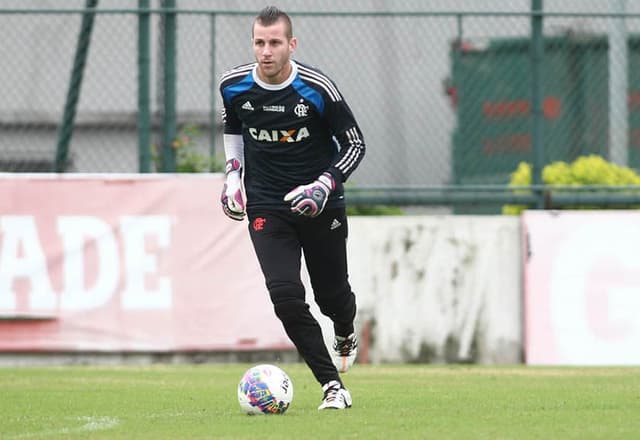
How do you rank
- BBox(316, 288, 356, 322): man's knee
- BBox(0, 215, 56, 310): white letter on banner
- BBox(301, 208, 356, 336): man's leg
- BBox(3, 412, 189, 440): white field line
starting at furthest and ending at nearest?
BBox(0, 215, 56, 310): white letter on banner → BBox(316, 288, 356, 322): man's knee → BBox(301, 208, 356, 336): man's leg → BBox(3, 412, 189, 440): white field line

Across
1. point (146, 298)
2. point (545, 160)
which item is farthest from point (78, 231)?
point (545, 160)

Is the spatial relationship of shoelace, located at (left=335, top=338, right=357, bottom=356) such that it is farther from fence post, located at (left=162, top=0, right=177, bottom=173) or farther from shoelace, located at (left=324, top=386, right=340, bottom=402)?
fence post, located at (left=162, top=0, right=177, bottom=173)

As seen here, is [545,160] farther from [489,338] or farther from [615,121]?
[489,338]

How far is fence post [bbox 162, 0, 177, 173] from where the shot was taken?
11.8 metres

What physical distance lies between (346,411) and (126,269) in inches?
181

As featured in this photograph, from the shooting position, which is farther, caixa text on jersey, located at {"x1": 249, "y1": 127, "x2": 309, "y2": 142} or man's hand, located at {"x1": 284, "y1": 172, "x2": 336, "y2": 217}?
caixa text on jersey, located at {"x1": 249, "y1": 127, "x2": 309, "y2": 142}

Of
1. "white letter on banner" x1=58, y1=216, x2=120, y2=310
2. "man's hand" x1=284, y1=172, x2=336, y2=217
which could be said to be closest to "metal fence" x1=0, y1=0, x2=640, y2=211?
"white letter on banner" x1=58, y1=216, x2=120, y2=310

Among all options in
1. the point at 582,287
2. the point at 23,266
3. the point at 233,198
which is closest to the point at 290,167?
the point at 233,198

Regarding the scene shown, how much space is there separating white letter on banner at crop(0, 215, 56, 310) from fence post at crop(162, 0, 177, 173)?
1.41 metres

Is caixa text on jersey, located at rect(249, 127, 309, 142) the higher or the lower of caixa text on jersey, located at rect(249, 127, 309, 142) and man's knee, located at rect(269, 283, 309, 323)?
the higher

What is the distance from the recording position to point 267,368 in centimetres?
684

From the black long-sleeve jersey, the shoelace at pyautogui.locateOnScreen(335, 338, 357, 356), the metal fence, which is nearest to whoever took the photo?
the black long-sleeve jersey

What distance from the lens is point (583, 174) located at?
40.9 ft

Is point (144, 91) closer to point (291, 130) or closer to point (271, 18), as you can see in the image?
point (291, 130)
